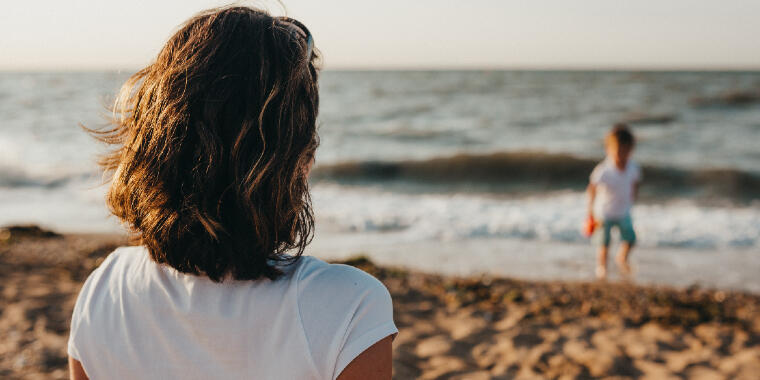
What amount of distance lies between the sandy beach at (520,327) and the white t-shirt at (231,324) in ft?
8.60

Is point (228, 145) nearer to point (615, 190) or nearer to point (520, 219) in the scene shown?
point (615, 190)

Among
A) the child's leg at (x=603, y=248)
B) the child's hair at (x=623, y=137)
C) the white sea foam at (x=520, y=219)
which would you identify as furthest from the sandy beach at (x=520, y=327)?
the white sea foam at (x=520, y=219)

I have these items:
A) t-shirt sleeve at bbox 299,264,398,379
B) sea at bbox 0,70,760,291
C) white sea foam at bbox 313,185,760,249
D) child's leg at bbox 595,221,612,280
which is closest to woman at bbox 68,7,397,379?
t-shirt sleeve at bbox 299,264,398,379

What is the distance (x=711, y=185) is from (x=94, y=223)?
11.3 m

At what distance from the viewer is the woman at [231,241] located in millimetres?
923

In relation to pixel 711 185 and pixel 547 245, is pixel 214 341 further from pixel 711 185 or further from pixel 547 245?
pixel 711 185

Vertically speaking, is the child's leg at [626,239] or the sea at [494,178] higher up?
the child's leg at [626,239]

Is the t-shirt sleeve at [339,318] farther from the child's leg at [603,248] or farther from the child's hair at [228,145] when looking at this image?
the child's leg at [603,248]

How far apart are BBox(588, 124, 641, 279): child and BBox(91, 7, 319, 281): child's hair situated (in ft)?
17.7

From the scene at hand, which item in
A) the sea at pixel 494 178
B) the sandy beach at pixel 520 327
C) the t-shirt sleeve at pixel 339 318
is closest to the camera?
the t-shirt sleeve at pixel 339 318

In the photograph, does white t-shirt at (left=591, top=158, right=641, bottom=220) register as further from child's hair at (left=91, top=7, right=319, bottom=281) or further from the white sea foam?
child's hair at (left=91, top=7, right=319, bottom=281)

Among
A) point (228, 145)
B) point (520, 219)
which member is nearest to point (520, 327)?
point (228, 145)

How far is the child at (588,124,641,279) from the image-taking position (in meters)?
5.81

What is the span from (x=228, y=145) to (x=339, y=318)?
0.34 meters
